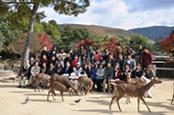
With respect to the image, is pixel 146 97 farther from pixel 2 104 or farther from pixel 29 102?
pixel 2 104

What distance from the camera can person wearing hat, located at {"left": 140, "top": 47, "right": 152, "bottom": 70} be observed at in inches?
438

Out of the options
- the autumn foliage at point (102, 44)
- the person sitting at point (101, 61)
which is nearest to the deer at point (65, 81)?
the person sitting at point (101, 61)

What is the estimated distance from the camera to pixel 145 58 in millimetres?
11258

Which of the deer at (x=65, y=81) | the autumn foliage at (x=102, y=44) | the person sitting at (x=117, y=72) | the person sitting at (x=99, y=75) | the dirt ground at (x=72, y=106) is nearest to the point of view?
the dirt ground at (x=72, y=106)

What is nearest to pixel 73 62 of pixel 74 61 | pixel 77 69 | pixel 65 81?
pixel 74 61

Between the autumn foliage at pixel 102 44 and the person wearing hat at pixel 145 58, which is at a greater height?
the autumn foliage at pixel 102 44

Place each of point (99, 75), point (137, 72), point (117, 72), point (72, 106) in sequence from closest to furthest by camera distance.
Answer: point (72, 106) → point (137, 72) → point (117, 72) → point (99, 75)

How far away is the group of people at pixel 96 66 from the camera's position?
35.3 ft

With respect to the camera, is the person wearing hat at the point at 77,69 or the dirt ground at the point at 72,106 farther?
the person wearing hat at the point at 77,69

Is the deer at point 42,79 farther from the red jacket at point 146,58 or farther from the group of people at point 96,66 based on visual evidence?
the red jacket at point 146,58

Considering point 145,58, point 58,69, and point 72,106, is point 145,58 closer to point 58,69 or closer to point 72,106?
point 58,69

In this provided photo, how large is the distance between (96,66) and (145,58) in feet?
7.27

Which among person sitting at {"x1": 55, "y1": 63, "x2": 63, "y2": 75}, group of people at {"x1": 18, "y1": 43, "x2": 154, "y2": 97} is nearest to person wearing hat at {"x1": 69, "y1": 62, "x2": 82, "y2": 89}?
group of people at {"x1": 18, "y1": 43, "x2": 154, "y2": 97}

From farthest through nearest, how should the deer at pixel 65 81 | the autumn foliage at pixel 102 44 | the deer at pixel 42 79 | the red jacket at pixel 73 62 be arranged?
the autumn foliage at pixel 102 44
the red jacket at pixel 73 62
the deer at pixel 42 79
the deer at pixel 65 81
